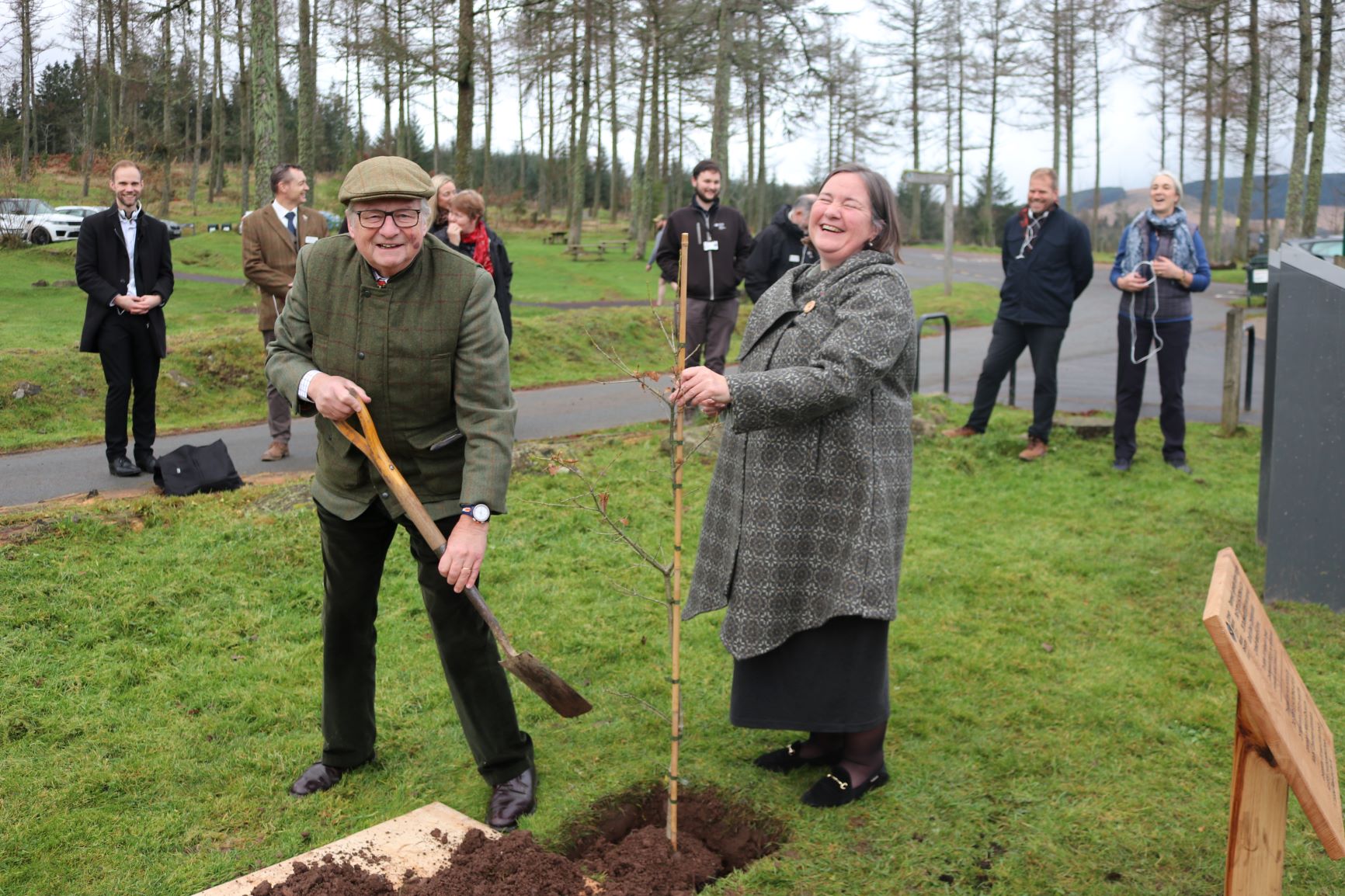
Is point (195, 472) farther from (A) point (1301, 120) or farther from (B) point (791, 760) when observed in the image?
(A) point (1301, 120)

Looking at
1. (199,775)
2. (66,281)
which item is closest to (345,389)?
(199,775)

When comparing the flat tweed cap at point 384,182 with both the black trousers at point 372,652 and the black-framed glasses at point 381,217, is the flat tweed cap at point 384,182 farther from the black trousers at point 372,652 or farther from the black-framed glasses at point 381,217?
the black trousers at point 372,652

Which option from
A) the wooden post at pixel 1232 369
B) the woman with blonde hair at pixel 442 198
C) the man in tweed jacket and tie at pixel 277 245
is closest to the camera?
the woman with blonde hair at pixel 442 198

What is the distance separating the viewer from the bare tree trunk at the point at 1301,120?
23734mm

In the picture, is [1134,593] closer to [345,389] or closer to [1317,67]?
[345,389]

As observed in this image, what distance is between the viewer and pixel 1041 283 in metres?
8.84

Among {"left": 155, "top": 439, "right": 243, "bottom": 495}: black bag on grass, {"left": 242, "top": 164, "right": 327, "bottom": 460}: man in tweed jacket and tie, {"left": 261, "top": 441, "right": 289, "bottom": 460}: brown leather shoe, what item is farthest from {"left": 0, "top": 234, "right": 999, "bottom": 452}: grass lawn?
{"left": 155, "top": 439, "right": 243, "bottom": 495}: black bag on grass

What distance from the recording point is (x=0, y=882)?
329cm

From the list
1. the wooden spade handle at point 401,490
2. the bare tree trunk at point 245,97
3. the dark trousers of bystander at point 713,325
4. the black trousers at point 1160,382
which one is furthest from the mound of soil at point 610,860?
the bare tree trunk at point 245,97

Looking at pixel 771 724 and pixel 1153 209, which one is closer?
pixel 771 724

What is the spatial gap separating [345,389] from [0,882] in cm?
174

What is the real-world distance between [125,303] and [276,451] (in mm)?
1535

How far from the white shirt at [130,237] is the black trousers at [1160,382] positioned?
7.14 m

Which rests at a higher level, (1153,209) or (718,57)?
(718,57)
